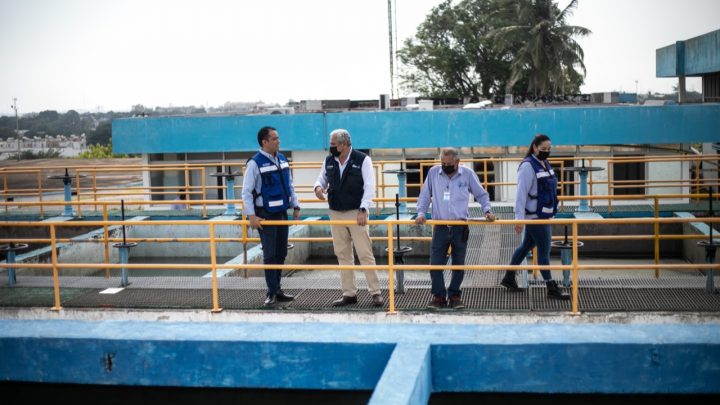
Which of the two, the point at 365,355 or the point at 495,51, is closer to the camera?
the point at 365,355

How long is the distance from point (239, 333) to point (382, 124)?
1610 centimetres

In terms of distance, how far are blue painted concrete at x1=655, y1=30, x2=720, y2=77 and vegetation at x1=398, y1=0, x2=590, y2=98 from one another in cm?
708

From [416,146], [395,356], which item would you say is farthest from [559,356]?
[416,146]

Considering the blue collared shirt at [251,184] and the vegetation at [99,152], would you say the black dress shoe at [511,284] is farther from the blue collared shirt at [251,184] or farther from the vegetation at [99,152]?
the vegetation at [99,152]

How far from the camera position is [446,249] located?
8070mm

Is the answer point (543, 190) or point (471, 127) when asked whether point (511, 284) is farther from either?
point (471, 127)

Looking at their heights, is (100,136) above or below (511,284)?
above

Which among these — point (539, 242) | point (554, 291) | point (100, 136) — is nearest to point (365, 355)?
point (539, 242)

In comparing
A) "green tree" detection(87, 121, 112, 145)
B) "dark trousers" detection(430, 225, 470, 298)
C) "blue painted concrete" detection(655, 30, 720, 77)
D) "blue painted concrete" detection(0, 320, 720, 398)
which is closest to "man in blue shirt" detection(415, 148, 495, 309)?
"dark trousers" detection(430, 225, 470, 298)

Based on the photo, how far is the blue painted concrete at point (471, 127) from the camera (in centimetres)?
2167

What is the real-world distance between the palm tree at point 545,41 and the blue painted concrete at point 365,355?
36461mm

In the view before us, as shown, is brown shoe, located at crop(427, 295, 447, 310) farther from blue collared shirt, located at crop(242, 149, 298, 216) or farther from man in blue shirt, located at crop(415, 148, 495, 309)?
blue collared shirt, located at crop(242, 149, 298, 216)

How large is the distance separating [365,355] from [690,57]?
29.2 meters

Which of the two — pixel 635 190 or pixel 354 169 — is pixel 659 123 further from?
pixel 354 169
